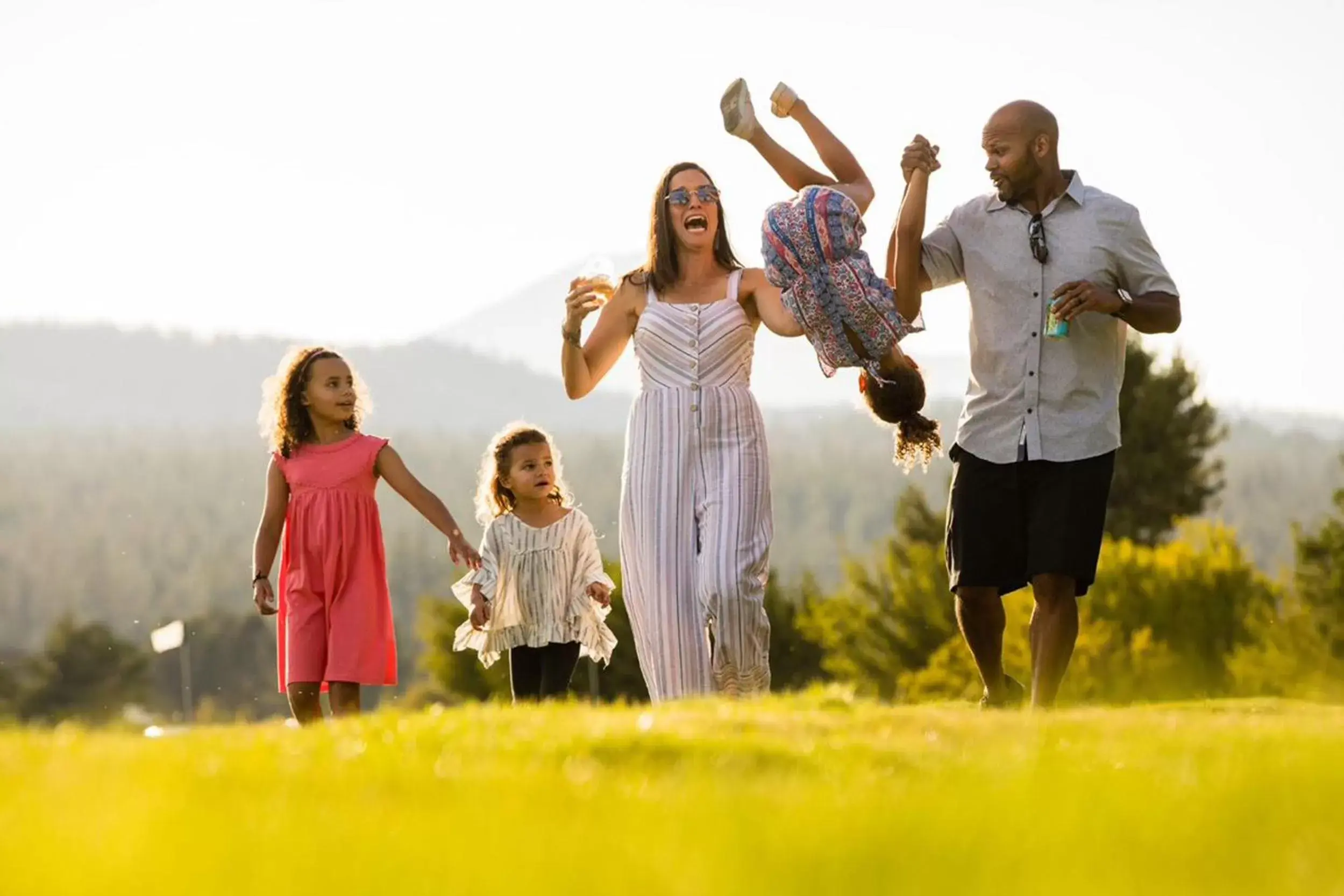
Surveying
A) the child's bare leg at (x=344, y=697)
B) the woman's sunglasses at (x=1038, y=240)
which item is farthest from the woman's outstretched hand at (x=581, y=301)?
the child's bare leg at (x=344, y=697)

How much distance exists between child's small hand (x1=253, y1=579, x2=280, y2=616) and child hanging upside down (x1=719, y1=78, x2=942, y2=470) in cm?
297

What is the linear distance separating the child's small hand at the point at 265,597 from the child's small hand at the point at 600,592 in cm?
163

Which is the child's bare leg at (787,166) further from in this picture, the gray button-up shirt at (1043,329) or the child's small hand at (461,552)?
the child's small hand at (461,552)

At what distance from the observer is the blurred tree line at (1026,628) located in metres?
39.8

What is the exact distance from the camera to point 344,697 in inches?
374

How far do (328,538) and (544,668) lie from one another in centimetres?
148

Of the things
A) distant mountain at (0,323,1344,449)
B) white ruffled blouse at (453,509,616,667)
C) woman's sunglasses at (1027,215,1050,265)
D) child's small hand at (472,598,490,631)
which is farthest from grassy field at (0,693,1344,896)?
distant mountain at (0,323,1344,449)

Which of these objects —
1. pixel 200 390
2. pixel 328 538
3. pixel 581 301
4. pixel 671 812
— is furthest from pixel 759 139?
pixel 200 390

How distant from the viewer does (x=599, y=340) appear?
29.8 ft

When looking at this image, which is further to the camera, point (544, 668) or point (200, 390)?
point (200, 390)

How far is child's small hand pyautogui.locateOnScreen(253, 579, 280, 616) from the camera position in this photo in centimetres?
948

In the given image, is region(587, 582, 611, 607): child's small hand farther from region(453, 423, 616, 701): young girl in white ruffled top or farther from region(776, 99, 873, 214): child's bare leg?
region(776, 99, 873, 214): child's bare leg

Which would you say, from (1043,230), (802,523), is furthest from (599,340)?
(802,523)

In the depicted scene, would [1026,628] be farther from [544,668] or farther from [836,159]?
[836,159]
